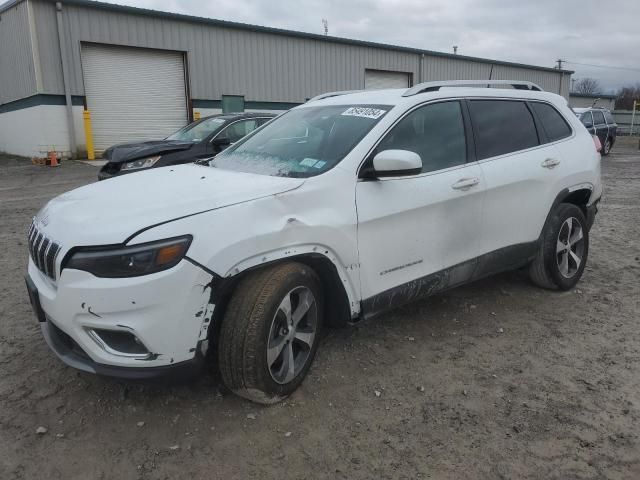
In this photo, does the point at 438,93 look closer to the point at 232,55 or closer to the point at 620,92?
the point at 232,55

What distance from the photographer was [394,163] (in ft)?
10.0

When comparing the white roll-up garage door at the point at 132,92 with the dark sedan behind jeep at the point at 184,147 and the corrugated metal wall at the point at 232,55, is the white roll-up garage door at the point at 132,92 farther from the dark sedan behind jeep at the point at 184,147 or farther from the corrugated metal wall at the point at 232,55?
the dark sedan behind jeep at the point at 184,147

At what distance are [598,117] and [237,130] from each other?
49.9 ft

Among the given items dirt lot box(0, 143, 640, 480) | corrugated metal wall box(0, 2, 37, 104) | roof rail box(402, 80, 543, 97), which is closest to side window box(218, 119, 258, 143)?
roof rail box(402, 80, 543, 97)

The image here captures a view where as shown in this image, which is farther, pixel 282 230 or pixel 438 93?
pixel 438 93

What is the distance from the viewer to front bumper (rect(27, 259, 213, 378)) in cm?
240

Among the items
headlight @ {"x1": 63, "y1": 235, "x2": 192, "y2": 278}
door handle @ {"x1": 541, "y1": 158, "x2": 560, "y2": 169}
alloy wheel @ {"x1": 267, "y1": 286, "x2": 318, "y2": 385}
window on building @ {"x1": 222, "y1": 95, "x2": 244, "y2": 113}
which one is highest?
window on building @ {"x1": 222, "y1": 95, "x2": 244, "y2": 113}

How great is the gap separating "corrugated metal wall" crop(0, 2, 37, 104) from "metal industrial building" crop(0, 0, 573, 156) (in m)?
Result: 0.04

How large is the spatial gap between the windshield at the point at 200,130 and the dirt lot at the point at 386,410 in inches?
217

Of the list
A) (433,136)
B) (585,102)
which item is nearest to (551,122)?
(433,136)

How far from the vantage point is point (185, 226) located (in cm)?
249

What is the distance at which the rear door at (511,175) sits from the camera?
3904 mm

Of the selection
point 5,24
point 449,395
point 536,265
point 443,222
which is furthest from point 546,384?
point 5,24

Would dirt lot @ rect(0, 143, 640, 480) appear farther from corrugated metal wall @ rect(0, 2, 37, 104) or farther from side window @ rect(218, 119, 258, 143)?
corrugated metal wall @ rect(0, 2, 37, 104)
